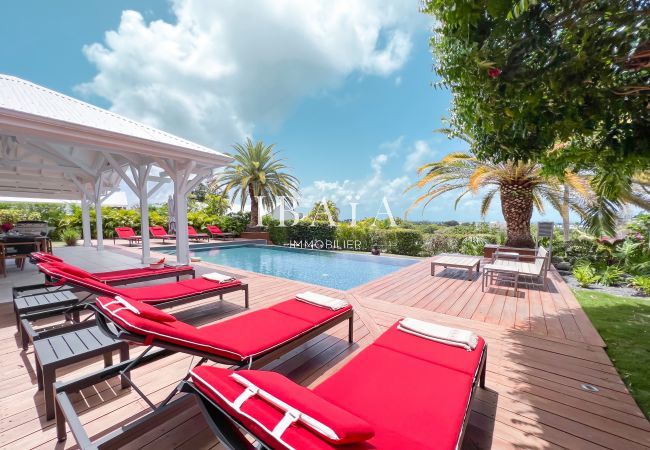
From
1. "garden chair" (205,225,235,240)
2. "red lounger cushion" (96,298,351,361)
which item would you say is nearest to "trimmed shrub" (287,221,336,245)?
"garden chair" (205,225,235,240)

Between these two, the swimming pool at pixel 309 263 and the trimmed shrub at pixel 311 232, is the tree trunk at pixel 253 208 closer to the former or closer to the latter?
the swimming pool at pixel 309 263

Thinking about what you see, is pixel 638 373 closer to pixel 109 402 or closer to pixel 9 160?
pixel 109 402

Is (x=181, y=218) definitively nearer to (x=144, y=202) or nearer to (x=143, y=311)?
(x=144, y=202)

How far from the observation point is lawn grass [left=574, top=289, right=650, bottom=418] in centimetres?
272

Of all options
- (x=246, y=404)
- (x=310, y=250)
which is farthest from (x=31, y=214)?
(x=246, y=404)

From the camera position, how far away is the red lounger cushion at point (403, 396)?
1.45m

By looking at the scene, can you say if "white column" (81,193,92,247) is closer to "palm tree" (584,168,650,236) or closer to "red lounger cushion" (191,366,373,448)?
"red lounger cushion" (191,366,373,448)

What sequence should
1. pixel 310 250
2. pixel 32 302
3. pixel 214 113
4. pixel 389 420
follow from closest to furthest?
pixel 389 420 → pixel 32 302 → pixel 310 250 → pixel 214 113

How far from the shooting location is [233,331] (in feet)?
8.95

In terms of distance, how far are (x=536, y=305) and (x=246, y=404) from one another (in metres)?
5.86

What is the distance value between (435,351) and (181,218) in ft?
21.7

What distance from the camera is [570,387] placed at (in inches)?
104

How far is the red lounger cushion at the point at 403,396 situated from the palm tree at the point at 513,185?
792 centimetres

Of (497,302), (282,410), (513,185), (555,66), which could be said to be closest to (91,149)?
(282,410)
